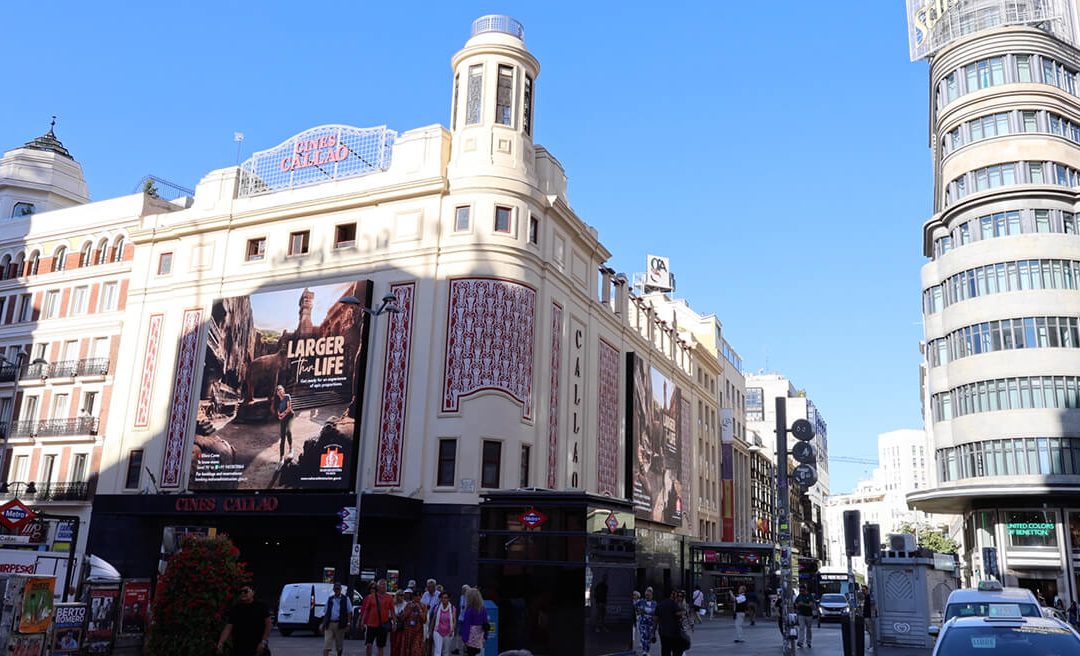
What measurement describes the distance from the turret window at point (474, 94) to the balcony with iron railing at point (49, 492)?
25.7 metres

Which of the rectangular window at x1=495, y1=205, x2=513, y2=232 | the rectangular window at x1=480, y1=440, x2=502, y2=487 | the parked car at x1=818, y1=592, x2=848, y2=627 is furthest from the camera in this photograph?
the parked car at x1=818, y1=592, x2=848, y2=627

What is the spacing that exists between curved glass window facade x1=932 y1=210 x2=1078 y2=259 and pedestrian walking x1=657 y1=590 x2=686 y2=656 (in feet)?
139

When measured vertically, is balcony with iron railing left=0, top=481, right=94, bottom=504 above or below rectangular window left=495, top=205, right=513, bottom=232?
below

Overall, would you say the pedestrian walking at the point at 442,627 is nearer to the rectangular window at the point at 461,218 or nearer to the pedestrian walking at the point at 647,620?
the pedestrian walking at the point at 647,620

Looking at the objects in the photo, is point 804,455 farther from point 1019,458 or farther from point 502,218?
point 1019,458

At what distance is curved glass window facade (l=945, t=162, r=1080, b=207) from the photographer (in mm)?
52344

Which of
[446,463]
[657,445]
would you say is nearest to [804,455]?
[446,463]

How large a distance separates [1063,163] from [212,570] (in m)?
54.6

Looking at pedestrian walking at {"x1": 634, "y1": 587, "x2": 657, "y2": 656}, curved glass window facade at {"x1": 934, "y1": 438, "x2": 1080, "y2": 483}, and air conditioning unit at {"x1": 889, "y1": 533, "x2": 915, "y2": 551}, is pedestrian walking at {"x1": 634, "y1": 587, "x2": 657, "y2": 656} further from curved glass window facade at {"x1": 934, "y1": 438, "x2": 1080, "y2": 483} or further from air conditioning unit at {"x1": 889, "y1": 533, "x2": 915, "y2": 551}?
curved glass window facade at {"x1": 934, "y1": 438, "x2": 1080, "y2": 483}

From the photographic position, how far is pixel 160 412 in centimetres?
4234

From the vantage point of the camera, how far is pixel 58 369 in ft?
154

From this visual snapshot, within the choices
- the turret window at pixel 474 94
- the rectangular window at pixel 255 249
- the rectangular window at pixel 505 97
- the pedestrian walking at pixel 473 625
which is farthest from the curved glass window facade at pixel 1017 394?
the pedestrian walking at pixel 473 625

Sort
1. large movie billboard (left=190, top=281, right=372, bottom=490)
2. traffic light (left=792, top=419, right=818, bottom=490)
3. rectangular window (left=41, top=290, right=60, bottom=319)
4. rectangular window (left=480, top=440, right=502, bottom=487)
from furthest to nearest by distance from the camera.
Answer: rectangular window (left=41, top=290, right=60, bottom=319)
large movie billboard (left=190, top=281, right=372, bottom=490)
rectangular window (left=480, top=440, right=502, bottom=487)
traffic light (left=792, top=419, right=818, bottom=490)

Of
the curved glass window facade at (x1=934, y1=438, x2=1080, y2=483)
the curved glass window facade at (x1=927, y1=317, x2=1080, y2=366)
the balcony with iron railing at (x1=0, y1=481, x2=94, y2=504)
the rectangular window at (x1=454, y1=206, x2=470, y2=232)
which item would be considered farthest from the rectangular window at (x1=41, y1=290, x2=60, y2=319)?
the curved glass window facade at (x1=934, y1=438, x2=1080, y2=483)
